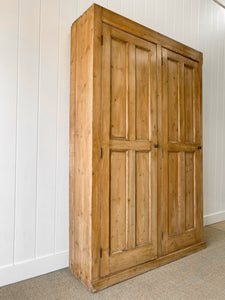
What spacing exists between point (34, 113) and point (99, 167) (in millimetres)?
677

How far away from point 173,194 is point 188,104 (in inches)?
34.9

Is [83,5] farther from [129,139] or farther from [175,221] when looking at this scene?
[175,221]

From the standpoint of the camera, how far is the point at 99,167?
1691 mm

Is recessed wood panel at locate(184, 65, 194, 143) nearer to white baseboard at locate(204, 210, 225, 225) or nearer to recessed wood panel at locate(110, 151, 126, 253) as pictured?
recessed wood panel at locate(110, 151, 126, 253)

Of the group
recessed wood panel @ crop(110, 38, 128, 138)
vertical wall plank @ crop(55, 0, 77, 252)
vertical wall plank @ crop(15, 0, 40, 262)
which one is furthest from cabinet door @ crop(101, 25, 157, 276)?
vertical wall plank @ crop(15, 0, 40, 262)

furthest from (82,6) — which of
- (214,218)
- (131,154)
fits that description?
(214,218)

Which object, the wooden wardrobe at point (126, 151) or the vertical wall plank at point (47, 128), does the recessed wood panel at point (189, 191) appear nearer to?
the wooden wardrobe at point (126, 151)

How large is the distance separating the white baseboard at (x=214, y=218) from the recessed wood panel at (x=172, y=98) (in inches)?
59.0

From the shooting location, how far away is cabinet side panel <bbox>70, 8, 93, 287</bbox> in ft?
5.54

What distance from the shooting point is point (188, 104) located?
7.70ft

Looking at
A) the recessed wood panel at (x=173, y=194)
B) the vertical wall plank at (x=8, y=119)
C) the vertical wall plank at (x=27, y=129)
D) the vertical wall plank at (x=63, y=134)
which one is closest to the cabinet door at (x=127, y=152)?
the recessed wood panel at (x=173, y=194)

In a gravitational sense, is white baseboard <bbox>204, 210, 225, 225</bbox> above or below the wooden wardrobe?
below

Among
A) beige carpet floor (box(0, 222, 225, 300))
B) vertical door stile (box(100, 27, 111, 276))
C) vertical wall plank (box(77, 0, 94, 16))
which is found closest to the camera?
beige carpet floor (box(0, 222, 225, 300))

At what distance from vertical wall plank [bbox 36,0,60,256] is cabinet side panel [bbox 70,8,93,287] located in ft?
0.48
